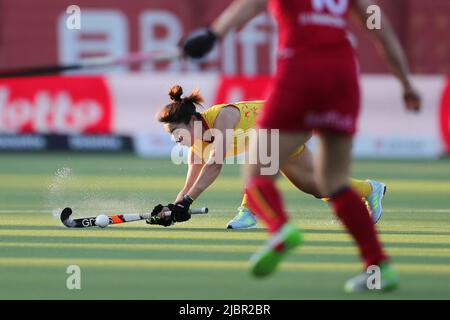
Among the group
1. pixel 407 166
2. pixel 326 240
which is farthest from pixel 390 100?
pixel 326 240

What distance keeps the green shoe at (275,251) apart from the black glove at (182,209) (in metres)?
3.21

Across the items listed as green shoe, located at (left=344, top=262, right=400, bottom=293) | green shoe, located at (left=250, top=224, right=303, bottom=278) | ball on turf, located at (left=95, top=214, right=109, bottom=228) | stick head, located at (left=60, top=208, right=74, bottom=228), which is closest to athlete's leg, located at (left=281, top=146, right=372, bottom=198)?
ball on turf, located at (left=95, top=214, right=109, bottom=228)

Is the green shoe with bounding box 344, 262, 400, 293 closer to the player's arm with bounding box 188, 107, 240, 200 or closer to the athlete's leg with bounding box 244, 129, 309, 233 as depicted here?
the athlete's leg with bounding box 244, 129, 309, 233

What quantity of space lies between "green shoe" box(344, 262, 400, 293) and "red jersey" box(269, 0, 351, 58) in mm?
1185

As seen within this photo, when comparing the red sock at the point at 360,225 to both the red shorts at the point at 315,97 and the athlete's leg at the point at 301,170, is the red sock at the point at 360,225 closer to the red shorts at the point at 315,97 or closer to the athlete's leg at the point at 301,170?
A: the red shorts at the point at 315,97

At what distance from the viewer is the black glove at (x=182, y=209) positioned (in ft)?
32.4

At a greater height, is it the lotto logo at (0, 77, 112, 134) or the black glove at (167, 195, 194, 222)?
the lotto logo at (0, 77, 112, 134)

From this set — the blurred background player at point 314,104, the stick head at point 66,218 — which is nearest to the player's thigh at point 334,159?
the blurred background player at point 314,104

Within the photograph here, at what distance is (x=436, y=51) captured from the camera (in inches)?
938

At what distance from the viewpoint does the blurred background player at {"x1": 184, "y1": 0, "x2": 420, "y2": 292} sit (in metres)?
6.79

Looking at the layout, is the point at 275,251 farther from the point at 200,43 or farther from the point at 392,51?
the point at 392,51

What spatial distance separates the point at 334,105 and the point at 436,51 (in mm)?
17403

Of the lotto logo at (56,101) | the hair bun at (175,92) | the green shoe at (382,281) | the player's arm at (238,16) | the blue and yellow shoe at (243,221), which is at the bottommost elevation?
the green shoe at (382,281)

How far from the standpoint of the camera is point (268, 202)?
272 inches
